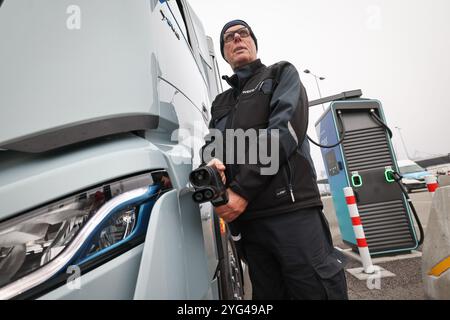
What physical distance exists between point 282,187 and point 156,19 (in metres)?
0.87

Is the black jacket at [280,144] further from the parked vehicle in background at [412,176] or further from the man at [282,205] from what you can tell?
the parked vehicle in background at [412,176]

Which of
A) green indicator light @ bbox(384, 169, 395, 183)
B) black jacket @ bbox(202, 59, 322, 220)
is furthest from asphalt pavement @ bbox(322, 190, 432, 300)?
black jacket @ bbox(202, 59, 322, 220)

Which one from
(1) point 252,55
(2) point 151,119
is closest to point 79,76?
Answer: (2) point 151,119

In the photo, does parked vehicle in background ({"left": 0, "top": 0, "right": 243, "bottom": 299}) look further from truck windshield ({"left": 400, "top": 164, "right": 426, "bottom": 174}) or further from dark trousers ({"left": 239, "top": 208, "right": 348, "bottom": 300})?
truck windshield ({"left": 400, "top": 164, "right": 426, "bottom": 174})

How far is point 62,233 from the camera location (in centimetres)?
59

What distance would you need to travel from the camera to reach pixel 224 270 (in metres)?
1.30

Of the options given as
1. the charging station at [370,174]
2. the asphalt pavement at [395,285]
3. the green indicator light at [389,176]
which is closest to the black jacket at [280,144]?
the asphalt pavement at [395,285]

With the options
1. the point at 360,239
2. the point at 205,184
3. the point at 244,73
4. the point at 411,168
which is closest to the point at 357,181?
the point at 360,239

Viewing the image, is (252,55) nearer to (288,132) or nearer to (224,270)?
(288,132)

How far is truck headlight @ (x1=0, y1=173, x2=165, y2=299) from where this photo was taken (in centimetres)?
54

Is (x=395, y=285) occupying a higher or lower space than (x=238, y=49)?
lower

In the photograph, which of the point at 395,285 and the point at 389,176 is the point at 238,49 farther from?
the point at 389,176

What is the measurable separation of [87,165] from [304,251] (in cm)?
89

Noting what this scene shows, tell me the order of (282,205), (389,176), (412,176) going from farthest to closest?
(412,176), (389,176), (282,205)
